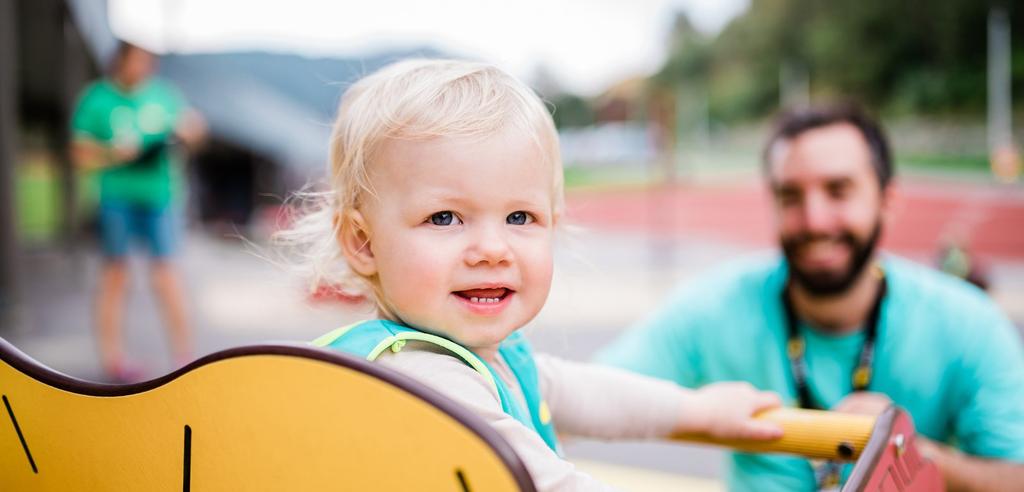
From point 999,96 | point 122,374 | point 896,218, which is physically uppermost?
point 122,374

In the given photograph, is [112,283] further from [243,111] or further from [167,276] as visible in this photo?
[243,111]

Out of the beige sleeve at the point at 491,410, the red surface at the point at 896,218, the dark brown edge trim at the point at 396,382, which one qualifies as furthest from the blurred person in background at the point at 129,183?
the red surface at the point at 896,218

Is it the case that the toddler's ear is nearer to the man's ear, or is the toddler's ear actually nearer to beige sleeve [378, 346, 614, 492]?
beige sleeve [378, 346, 614, 492]

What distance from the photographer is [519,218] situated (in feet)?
3.66

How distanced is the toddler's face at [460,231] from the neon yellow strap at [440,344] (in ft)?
0.13

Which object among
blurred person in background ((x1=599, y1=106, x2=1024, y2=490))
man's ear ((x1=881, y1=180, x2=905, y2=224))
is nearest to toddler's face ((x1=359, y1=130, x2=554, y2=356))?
blurred person in background ((x1=599, y1=106, x2=1024, y2=490))

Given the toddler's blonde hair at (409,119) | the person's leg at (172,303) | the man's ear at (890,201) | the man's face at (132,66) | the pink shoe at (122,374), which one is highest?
the man's face at (132,66)

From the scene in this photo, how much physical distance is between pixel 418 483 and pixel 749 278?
6.04 ft

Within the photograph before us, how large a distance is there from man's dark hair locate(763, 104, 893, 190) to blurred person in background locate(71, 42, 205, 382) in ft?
9.77

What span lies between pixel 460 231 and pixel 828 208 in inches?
57.9

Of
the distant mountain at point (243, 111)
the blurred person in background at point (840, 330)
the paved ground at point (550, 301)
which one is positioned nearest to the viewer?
the blurred person in background at point (840, 330)

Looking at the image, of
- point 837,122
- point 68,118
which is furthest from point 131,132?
point 68,118

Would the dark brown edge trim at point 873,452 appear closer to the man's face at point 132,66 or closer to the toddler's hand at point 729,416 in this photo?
the toddler's hand at point 729,416

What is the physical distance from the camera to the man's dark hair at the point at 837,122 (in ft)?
7.72
